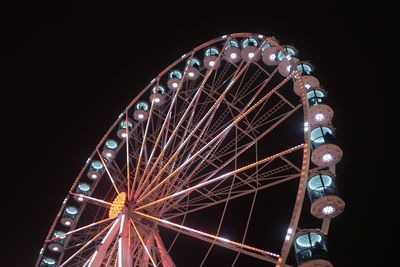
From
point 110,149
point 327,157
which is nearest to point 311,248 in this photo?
point 327,157

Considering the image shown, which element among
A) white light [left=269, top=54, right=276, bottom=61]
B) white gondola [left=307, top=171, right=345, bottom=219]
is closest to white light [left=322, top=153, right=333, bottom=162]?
white gondola [left=307, top=171, right=345, bottom=219]

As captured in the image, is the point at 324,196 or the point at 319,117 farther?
the point at 319,117

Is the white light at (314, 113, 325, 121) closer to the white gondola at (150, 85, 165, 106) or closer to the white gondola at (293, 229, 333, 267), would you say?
the white gondola at (293, 229, 333, 267)

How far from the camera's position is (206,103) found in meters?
13.2

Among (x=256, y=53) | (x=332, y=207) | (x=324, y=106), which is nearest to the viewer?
(x=332, y=207)

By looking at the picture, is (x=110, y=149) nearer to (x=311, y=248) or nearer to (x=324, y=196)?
(x=324, y=196)

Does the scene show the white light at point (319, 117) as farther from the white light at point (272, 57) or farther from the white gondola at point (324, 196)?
the white light at point (272, 57)

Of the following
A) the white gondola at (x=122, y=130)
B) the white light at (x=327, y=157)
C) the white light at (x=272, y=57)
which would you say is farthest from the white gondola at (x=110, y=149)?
the white light at (x=327, y=157)

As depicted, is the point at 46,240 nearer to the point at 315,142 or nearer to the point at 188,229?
the point at 188,229

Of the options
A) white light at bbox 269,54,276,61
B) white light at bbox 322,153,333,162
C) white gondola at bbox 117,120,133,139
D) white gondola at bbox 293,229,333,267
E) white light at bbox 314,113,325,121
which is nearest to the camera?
white gondola at bbox 293,229,333,267

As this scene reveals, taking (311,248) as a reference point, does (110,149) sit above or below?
above

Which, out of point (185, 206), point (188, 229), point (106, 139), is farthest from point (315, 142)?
point (106, 139)

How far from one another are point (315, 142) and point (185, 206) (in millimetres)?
3870

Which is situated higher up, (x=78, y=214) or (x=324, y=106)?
(x=324, y=106)
